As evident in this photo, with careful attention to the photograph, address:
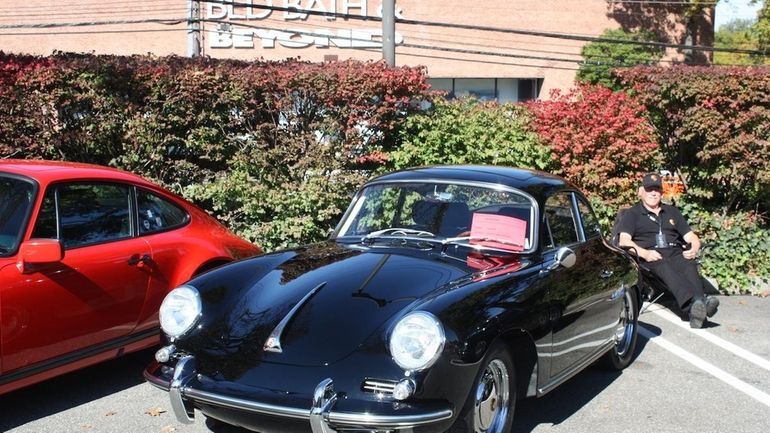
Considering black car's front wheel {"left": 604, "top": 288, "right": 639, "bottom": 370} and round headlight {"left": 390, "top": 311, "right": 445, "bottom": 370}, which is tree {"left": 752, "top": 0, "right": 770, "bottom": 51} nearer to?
black car's front wheel {"left": 604, "top": 288, "right": 639, "bottom": 370}

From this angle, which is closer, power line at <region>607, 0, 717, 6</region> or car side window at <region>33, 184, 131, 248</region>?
car side window at <region>33, 184, 131, 248</region>

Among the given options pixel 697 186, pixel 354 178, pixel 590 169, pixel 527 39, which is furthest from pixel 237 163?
pixel 527 39

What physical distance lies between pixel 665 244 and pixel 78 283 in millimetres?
5587

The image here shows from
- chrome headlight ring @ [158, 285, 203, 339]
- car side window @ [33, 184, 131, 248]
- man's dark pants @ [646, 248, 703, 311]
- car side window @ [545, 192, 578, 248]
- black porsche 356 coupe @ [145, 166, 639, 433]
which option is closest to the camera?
black porsche 356 coupe @ [145, 166, 639, 433]

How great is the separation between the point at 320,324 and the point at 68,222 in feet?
6.94

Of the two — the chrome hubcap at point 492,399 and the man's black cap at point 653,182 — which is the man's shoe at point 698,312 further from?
the chrome hubcap at point 492,399

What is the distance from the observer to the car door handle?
529cm

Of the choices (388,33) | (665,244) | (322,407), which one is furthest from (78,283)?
(388,33)

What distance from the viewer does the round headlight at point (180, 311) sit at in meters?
4.25

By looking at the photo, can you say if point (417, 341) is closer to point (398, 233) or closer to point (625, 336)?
point (398, 233)

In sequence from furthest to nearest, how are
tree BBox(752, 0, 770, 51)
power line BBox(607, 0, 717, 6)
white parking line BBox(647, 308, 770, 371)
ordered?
tree BBox(752, 0, 770, 51)
power line BBox(607, 0, 717, 6)
white parking line BBox(647, 308, 770, 371)

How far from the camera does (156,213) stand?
5766 mm

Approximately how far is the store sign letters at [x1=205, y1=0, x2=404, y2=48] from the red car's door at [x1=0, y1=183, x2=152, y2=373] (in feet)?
93.6

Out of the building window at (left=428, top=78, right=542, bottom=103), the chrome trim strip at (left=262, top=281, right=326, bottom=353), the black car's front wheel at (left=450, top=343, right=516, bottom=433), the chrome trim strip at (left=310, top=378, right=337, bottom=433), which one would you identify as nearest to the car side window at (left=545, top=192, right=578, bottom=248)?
the black car's front wheel at (left=450, top=343, right=516, bottom=433)
